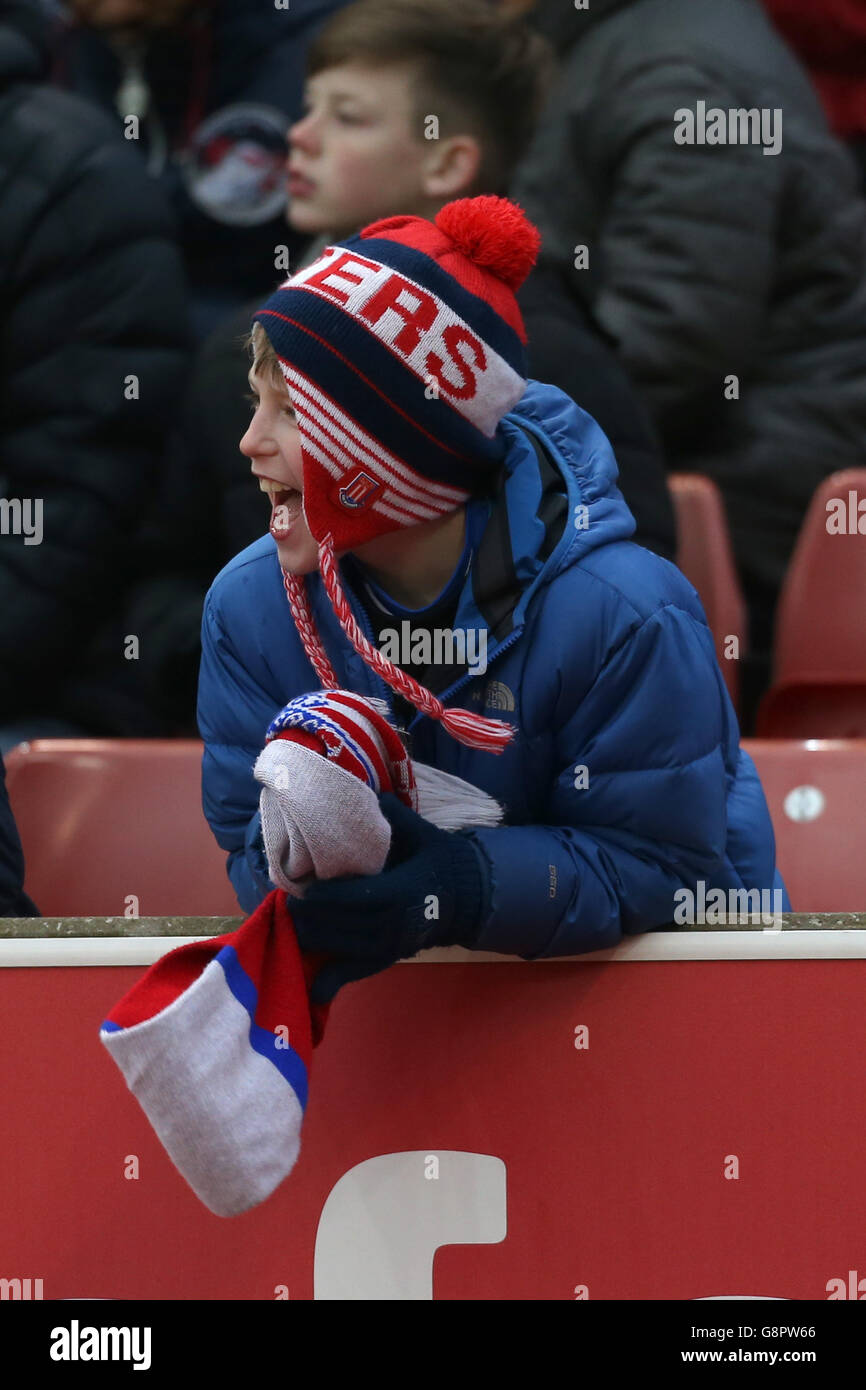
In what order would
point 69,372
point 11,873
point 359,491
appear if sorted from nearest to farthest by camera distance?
point 359,491 < point 11,873 < point 69,372

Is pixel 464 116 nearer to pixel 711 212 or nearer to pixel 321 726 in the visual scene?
pixel 711 212

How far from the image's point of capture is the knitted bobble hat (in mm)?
1252

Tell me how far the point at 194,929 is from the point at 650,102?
83.0 inches

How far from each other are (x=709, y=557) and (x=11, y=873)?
137cm

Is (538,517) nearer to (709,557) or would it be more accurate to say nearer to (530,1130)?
(530,1130)

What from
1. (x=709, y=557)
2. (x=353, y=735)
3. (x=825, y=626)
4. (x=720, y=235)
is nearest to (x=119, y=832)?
(x=353, y=735)

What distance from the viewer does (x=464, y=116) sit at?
2.46 meters

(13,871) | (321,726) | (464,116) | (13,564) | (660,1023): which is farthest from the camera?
(13,564)

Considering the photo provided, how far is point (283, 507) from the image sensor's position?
52.6 inches

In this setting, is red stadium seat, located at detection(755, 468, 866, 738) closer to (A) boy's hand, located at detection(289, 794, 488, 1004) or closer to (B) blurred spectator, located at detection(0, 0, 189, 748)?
(B) blurred spectator, located at detection(0, 0, 189, 748)

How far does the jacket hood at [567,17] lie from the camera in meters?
2.94

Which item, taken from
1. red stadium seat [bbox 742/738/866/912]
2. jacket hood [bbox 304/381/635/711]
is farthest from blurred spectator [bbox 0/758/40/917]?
red stadium seat [bbox 742/738/866/912]

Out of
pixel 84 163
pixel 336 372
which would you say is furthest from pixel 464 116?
pixel 336 372
